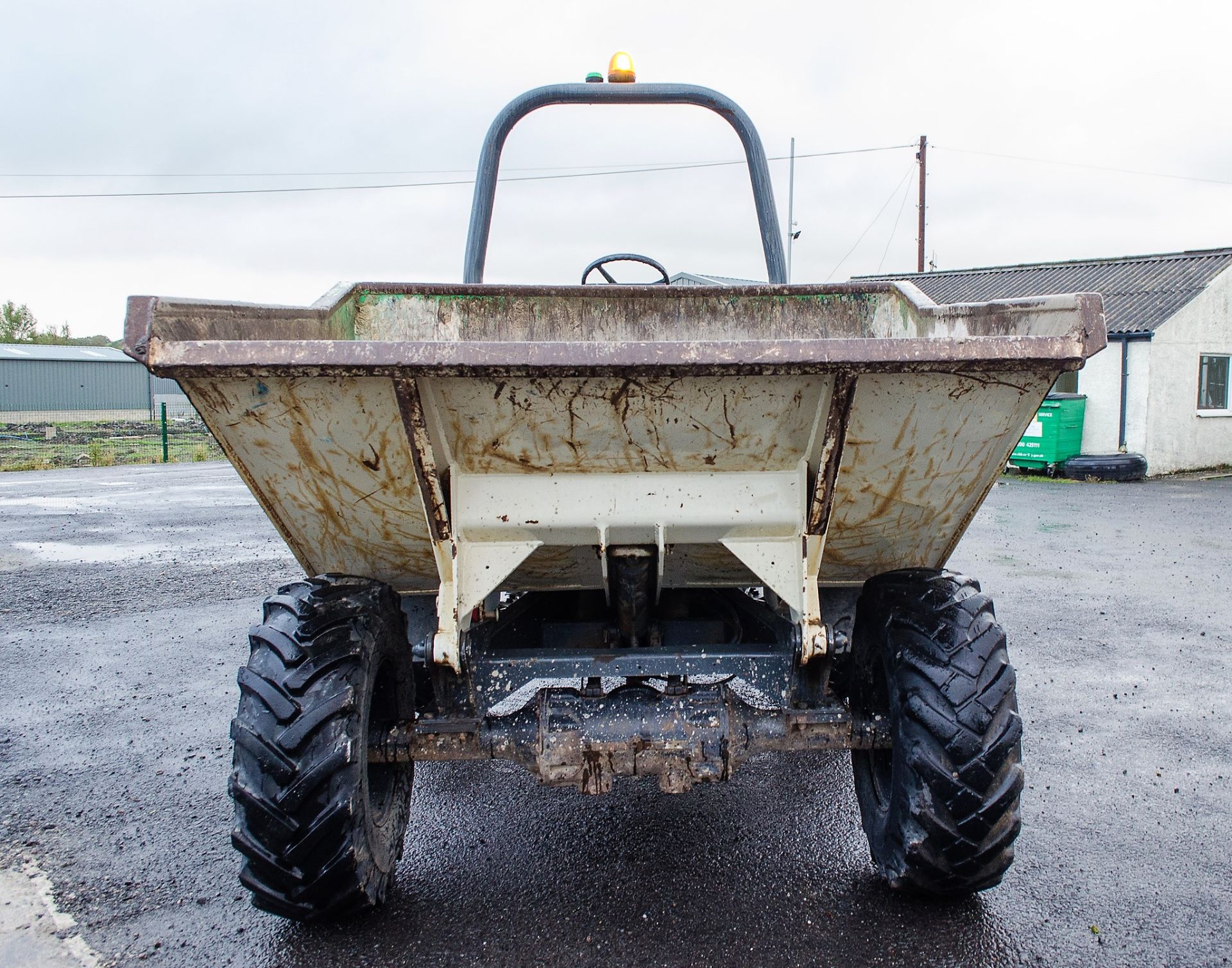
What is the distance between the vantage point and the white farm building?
1630 cm

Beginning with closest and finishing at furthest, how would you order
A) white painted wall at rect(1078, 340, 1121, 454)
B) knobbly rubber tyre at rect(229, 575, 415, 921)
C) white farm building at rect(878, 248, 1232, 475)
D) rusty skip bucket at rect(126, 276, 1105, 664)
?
1. rusty skip bucket at rect(126, 276, 1105, 664)
2. knobbly rubber tyre at rect(229, 575, 415, 921)
3. white farm building at rect(878, 248, 1232, 475)
4. white painted wall at rect(1078, 340, 1121, 454)

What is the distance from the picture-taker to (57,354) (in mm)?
41500

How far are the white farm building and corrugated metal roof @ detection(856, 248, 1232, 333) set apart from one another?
0.12 feet

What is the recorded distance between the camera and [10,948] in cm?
257

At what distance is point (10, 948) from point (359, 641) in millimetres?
1361

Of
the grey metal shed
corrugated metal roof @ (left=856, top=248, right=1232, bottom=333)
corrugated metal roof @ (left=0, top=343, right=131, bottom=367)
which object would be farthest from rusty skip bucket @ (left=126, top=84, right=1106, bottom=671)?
corrugated metal roof @ (left=0, top=343, right=131, bottom=367)

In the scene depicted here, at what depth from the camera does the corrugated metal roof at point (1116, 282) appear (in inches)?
→ 667

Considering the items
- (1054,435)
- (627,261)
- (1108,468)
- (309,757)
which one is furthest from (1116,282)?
(309,757)

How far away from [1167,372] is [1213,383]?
72.6 inches

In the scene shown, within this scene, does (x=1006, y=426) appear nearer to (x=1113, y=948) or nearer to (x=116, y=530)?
(x=1113, y=948)

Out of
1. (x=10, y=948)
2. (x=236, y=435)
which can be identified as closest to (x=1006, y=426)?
(x=236, y=435)

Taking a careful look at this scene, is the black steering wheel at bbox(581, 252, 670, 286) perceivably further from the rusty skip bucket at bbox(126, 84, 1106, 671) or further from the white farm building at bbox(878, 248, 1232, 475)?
the white farm building at bbox(878, 248, 1232, 475)

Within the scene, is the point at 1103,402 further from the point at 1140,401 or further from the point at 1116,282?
the point at 1116,282

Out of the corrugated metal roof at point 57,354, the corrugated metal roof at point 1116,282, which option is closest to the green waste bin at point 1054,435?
the corrugated metal roof at point 1116,282
